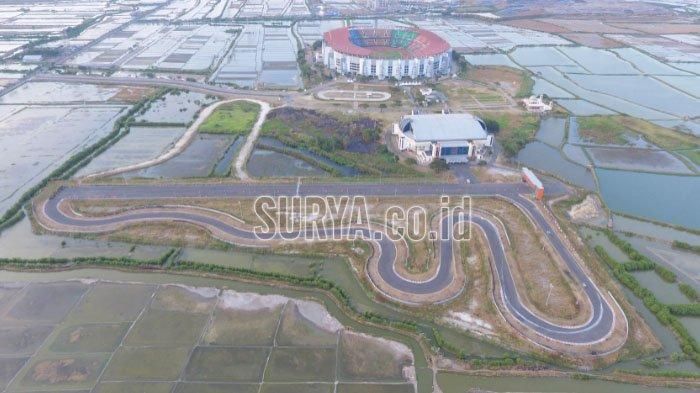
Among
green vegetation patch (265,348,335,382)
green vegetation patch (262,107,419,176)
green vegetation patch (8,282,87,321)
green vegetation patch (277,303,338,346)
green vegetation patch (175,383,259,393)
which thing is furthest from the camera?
green vegetation patch (262,107,419,176)

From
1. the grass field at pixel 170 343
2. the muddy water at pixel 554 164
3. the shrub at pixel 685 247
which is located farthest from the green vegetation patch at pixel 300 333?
the muddy water at pixel 554 164

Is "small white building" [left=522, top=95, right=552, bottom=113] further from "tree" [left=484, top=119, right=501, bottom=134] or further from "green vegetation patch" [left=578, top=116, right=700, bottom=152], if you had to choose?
"tree" [left=484, top=119, right=501, bottom=134]

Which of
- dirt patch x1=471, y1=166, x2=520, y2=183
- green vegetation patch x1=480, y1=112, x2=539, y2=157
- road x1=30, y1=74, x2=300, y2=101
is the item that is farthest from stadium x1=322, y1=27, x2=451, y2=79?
dirt patch x1=471, y1=166, x2=520, y2=183

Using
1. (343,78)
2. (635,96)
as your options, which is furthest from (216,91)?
(635,96)

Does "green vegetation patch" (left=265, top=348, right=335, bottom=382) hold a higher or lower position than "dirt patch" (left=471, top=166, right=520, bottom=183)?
lower

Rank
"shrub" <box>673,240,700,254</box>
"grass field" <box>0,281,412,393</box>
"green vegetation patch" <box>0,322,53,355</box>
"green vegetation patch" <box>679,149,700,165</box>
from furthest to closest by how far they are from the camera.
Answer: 1. "green vegetation patch" <box>679,149,700,165</box>
2. "shrub" <box>673,240,700,254</box>
3. "green vegetation patch" <box>0,322,53,355</box>
4. "grass field" <box>0,281,412,393</box>

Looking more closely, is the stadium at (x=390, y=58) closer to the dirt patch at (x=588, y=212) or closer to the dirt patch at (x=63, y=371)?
the dirt patch at (x=588, y=212)

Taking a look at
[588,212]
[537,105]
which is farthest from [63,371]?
[537,105]
